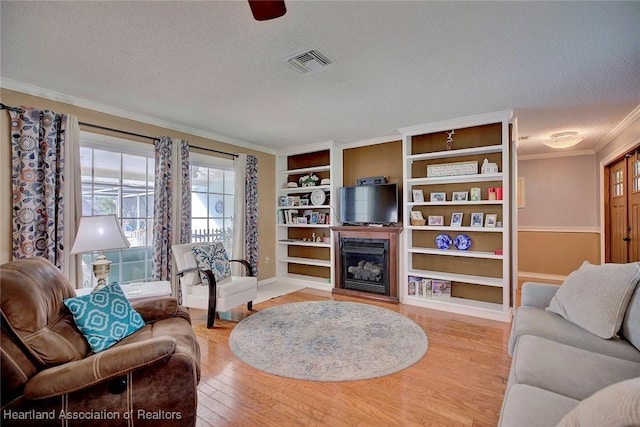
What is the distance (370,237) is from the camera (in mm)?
4441

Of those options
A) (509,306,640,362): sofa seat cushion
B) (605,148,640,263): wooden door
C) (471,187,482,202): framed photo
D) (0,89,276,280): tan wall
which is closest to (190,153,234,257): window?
(0,89,276,280): tan wall

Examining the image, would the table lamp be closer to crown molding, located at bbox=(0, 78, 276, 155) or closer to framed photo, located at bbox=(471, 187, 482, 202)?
crown molding, located at bbox=(0, 78, 276, 155)

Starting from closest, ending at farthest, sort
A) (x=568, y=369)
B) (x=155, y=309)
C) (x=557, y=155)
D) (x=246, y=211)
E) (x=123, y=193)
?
(x=568, y=369)
(x=155, y=309)
(x=123, y=193)
(x=246, y=211)
(x=557, y=155)

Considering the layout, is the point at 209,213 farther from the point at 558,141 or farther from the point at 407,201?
the point at 558,141

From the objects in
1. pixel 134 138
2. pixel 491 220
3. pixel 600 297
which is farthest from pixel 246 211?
pixel 600 297

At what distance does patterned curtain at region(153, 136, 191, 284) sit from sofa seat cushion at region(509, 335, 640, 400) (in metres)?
3.57

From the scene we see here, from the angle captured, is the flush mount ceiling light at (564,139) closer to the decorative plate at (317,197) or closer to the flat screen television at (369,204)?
the flat screen television at (369,204)

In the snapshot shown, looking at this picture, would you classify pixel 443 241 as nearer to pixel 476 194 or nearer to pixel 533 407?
pixel 476 194

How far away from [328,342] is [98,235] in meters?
A: 2.17

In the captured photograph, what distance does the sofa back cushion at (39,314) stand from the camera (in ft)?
4.39

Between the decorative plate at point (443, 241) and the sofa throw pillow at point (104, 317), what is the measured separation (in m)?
3.53

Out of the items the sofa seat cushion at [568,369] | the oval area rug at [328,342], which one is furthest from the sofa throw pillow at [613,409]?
the oval area rug at [328,342]

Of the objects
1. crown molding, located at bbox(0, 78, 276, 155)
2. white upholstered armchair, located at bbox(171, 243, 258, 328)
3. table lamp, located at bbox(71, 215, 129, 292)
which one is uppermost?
crown molding, located at bbox(0, 78, 276, 155)

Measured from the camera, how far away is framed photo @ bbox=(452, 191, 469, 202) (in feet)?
12.8
